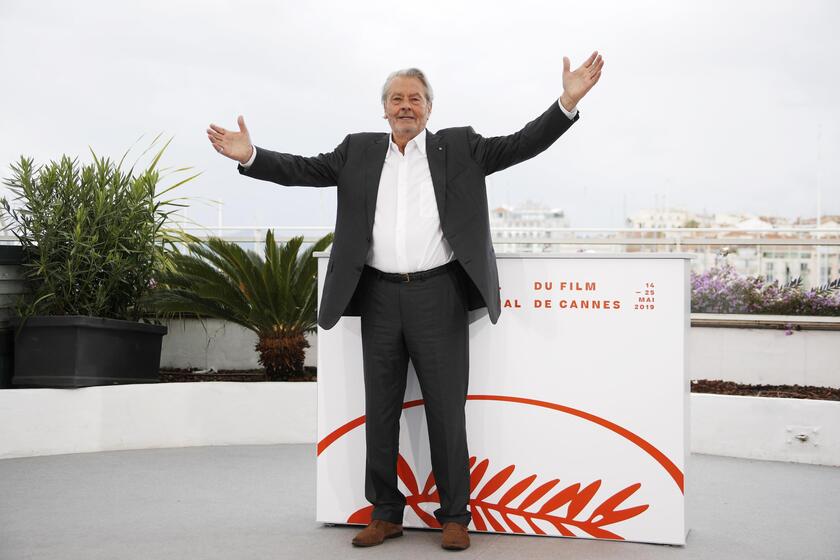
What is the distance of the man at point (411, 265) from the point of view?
9.39ft

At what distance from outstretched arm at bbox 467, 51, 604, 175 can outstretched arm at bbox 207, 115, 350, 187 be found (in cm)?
50

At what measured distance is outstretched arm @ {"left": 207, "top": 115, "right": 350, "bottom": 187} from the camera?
2.88 metres

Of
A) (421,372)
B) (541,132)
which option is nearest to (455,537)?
(421,372)

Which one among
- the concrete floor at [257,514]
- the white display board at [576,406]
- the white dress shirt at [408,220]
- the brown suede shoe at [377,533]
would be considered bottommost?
the concrete floor at [257,514]

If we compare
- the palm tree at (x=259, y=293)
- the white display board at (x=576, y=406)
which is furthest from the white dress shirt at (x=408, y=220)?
the palm tree at (x=259, y=293)

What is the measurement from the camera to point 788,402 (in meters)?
4.37

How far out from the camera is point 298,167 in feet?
9.88

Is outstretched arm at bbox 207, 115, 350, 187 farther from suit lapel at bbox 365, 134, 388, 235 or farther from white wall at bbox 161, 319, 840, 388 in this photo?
white wall at bbox 161, 319, 840, 388

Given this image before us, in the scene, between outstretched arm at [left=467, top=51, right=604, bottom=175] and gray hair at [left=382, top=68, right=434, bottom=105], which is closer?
outstretched arm at [left=467, top=51, right=604, bottom=175]

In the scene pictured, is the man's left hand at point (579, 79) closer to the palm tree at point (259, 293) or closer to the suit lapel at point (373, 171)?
the suit lapel at point (373, 171)

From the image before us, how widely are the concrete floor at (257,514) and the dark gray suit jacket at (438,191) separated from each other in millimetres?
797

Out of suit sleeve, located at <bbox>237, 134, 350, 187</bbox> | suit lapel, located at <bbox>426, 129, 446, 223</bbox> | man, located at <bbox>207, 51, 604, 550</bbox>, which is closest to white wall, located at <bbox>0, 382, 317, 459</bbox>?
man, located at <bbox>207, 51, 604, 550</bbox>

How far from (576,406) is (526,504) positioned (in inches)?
15.4

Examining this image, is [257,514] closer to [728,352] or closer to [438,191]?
[438,191]
